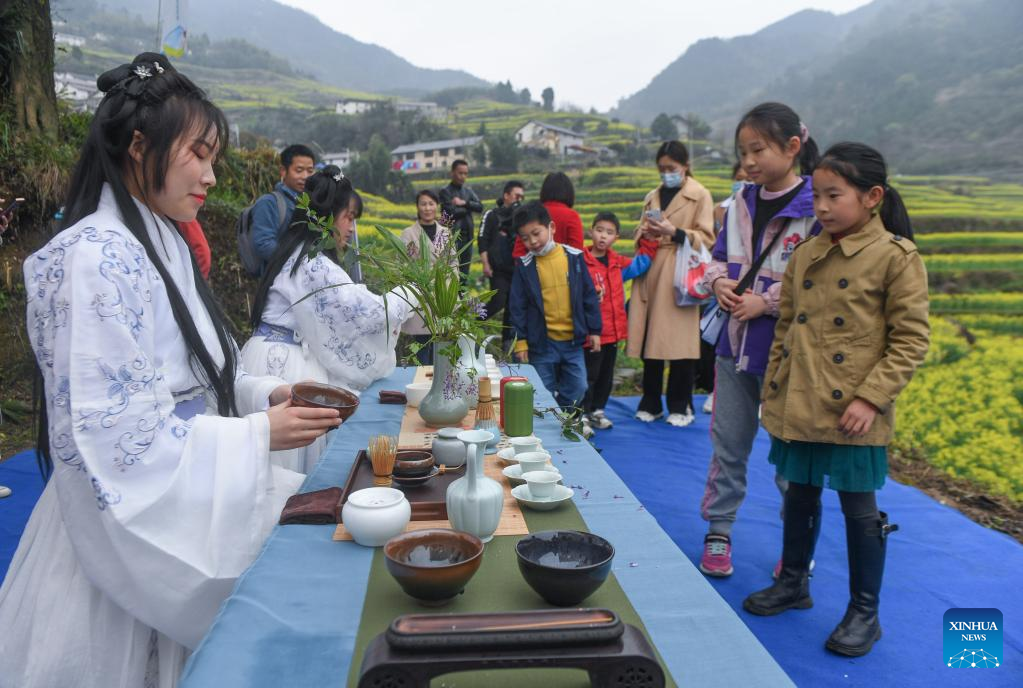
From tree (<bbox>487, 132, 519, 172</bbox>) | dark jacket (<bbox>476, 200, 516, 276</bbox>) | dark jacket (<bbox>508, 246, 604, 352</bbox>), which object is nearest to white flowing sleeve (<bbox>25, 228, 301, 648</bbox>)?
dark jacket (<bbox>508, 246, 604, 352</bbox>)

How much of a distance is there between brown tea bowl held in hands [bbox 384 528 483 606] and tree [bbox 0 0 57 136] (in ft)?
21.0

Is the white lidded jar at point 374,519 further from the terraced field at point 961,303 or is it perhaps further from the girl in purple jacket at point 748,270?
the terraced field at point 961,303

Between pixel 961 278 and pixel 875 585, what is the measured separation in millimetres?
12381

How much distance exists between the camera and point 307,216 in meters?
2.61

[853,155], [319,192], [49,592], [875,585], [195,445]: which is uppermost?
[853,155]

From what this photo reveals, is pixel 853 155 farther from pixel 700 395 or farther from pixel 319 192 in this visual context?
pixel 700 395

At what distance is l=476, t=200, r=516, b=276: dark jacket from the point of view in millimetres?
5312

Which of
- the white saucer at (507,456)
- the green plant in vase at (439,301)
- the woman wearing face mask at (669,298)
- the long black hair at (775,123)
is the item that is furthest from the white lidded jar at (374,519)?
the woman wearing face mask at (669,298)

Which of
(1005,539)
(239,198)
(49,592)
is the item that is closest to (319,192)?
(49,592)

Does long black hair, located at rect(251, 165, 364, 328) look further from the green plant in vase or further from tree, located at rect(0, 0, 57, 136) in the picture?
tree, located at rect(0, 0, 57, 136)

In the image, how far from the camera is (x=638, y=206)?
1488 cm

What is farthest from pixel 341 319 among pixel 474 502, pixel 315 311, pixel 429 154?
pixel 429 154

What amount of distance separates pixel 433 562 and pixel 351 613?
155 millimetres

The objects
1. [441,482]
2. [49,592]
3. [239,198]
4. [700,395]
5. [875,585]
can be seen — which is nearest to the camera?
[49,592]
